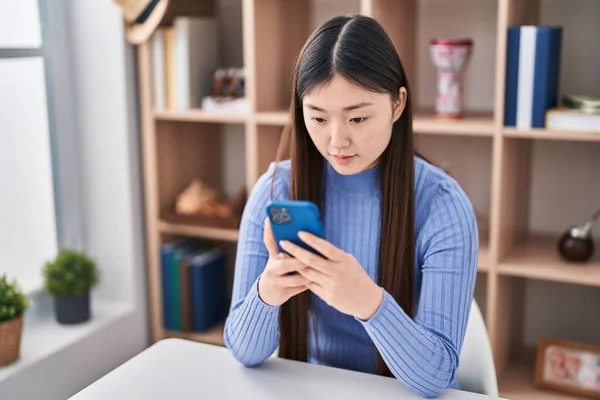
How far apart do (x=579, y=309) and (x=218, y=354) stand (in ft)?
4.45

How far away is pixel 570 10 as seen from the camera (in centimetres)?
212

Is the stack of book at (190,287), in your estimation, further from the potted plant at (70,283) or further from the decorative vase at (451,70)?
the decorative vase at (451,70)

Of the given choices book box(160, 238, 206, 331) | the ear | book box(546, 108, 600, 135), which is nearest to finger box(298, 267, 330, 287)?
the ear

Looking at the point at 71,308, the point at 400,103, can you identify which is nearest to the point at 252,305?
the point at 400,103

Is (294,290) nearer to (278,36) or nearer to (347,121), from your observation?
(347,121)

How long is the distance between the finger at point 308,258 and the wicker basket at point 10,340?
1.16 m

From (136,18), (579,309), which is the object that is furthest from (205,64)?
(579,309)

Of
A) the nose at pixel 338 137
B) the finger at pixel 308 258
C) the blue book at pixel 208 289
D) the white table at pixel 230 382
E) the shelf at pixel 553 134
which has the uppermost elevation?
the nose at pixel 338 137

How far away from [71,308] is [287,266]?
1348mm

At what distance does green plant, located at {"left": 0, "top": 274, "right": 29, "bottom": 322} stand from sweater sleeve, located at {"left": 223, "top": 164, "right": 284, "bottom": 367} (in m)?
0.87

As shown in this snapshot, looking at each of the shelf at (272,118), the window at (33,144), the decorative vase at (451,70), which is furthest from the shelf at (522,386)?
the window at (33,144)

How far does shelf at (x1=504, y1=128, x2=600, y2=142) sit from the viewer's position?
1865 mm

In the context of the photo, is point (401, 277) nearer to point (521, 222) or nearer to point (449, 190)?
point (449, 190)

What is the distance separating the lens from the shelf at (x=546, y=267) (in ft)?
6.40
